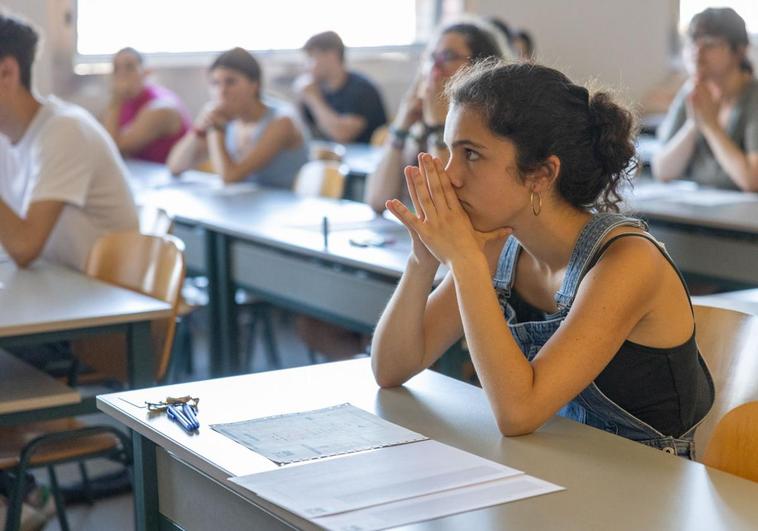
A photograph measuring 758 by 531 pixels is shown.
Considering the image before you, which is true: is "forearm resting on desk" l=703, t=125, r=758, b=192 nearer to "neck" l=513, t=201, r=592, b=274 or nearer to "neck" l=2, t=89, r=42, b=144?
"neck" l=2, t=89, r=42, b=144

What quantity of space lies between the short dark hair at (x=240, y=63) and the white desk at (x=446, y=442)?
9.35ft

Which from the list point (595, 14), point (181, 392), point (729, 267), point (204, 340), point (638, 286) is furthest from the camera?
point (595, 14)

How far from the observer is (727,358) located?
186cm

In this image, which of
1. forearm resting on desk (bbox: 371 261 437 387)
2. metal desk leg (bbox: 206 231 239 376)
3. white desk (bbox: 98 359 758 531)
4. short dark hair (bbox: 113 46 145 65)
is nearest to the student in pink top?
short dark hair (bbox: 113 46 145 65)

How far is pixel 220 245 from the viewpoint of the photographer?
3734 millimetres

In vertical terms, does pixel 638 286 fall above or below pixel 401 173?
above

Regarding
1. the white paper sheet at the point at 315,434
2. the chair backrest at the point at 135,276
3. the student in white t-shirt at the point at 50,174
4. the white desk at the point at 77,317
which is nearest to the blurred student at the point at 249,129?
the student in white t-shirt at the point at 50,174

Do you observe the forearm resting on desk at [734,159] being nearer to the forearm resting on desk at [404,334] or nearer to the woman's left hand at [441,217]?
the forearm resting on desk at [404,334]

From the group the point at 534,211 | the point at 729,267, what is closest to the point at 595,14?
the point at 729,267

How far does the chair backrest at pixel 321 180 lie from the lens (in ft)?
14.2

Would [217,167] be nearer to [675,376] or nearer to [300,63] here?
[300,63]

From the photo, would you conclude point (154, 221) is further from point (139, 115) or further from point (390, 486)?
point (139, 115)

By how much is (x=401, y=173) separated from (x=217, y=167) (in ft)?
3.74

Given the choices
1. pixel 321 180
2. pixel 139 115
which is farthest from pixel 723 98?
pixel 139 115
